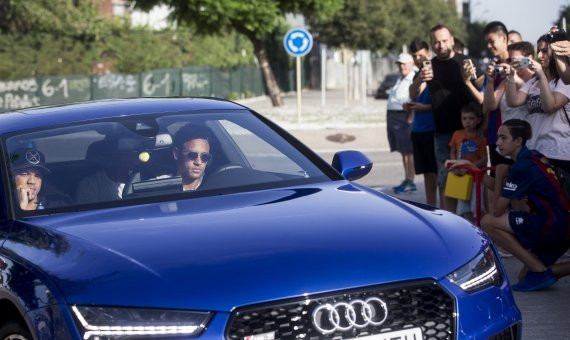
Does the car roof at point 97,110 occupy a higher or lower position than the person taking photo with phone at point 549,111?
higher

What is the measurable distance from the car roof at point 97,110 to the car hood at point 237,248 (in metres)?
1.00

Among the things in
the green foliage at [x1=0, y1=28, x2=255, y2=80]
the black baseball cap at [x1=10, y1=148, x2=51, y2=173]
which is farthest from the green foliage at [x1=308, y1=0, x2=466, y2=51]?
the black baseball cap at [x1=10, y1=148, x2=51, y2=173]

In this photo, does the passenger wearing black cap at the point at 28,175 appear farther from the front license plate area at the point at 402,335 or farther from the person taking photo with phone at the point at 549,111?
the person taking photo with phone at the point at 549,111

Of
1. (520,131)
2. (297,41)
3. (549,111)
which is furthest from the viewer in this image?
(297,41)

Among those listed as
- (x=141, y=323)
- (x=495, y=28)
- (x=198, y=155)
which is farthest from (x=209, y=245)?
(x=495, y=28)

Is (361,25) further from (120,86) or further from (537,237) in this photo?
(537,237)

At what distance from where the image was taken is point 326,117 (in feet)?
96.5

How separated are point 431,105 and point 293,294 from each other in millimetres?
7278

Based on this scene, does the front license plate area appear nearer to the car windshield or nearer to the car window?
the car windshield

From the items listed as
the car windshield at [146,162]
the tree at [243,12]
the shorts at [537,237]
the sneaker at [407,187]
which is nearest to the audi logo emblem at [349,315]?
the car windshield at [146,162]

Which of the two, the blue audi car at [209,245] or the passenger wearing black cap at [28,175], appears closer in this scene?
the blue audi car at [209,245]

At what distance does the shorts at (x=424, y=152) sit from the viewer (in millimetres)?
11656

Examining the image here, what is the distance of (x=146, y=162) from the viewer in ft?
19.0

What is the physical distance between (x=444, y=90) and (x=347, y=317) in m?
6.86
